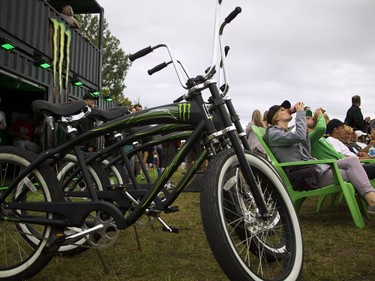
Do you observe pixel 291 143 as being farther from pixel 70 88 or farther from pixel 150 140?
pixel 70 88

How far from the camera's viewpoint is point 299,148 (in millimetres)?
4637

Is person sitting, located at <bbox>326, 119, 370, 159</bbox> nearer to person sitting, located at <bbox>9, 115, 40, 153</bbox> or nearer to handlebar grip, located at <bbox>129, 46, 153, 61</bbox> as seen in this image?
handlebar grip, located at <bbox>129, 46, 153, 61</bbox>

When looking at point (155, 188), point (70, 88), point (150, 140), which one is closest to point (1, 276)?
point (155, 188)

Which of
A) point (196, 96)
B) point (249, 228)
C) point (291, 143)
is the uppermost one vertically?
point (196, 96)

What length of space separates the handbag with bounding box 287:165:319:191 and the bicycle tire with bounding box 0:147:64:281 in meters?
2.65

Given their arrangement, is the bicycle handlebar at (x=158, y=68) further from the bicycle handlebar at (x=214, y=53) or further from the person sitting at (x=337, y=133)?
the person sitting at (x=337, y=133)

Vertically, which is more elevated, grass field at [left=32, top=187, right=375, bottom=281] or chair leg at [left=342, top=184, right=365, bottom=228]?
chair leg at [left=342, top=184, right=365, bottom=228]

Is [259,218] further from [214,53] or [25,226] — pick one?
[25,226]

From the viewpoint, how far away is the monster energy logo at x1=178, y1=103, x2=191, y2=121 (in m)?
2.33

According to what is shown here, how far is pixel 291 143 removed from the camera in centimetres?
441

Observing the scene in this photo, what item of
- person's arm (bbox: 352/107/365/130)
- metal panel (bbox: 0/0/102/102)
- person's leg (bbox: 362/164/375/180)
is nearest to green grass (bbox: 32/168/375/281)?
person's leg (bbox: 362/164/375/180)

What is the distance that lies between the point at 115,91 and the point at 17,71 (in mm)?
35611

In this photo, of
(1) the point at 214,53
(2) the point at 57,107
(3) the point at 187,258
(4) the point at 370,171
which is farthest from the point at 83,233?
(4) the point at 370,171

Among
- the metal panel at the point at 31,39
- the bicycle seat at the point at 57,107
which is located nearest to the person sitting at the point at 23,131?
the metal panel at the point at 31,39
